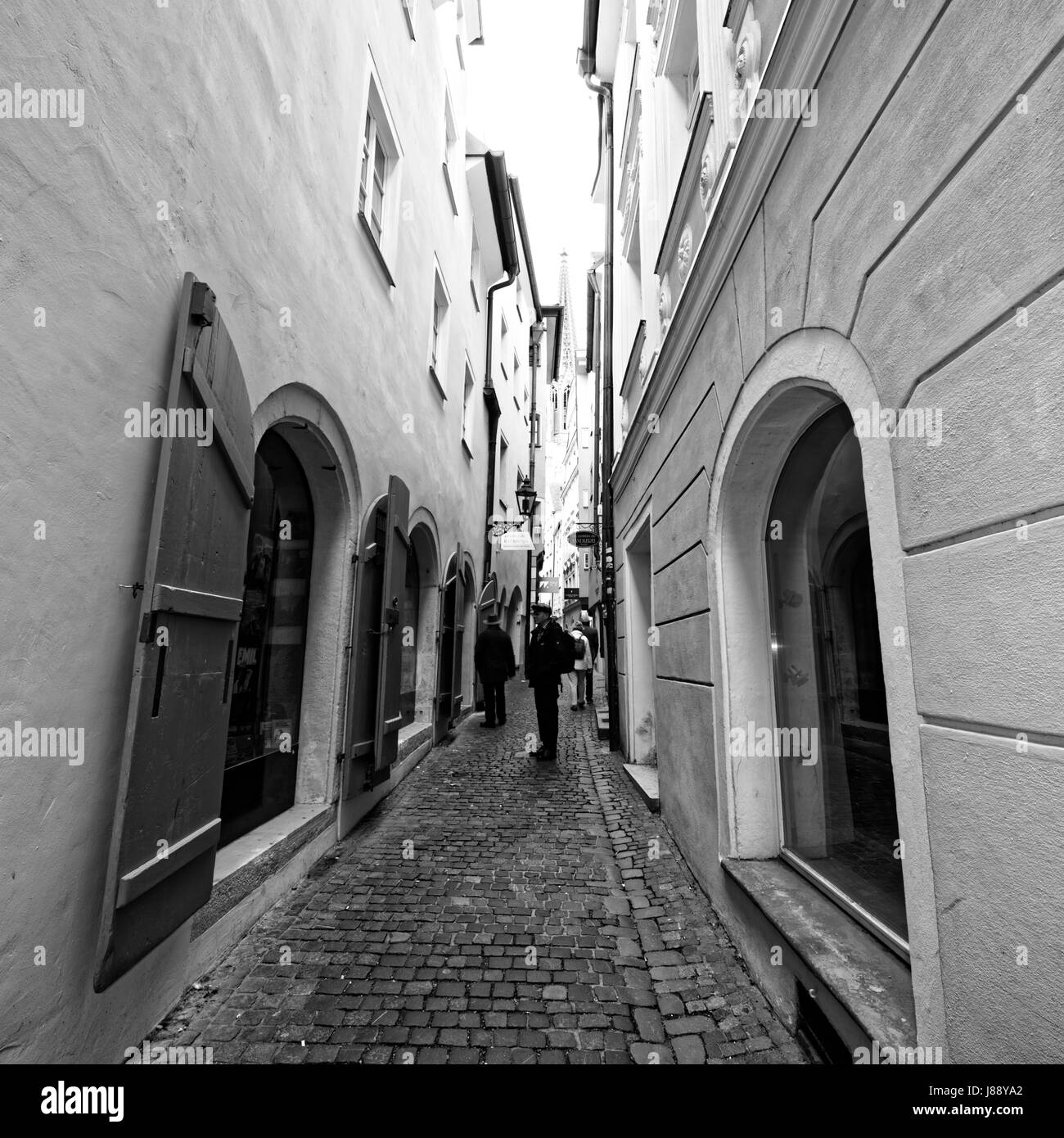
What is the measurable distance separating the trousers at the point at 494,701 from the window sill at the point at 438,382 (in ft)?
13.9

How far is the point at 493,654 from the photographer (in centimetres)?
910

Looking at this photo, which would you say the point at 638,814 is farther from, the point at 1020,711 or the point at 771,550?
the point at 1020,711

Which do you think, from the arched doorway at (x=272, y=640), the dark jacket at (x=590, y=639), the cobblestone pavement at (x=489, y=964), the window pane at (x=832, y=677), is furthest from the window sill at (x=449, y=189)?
the cobblestone pavement at (x=489, y=964)

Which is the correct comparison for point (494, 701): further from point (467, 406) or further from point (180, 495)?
point (180, 495)

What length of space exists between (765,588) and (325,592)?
122 inches

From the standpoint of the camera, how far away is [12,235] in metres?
1.70

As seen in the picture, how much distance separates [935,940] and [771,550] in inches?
79.9

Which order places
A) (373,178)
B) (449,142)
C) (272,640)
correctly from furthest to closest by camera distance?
(449,142), (373,178), (272,640)

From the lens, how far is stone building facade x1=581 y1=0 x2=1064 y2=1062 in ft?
4.35

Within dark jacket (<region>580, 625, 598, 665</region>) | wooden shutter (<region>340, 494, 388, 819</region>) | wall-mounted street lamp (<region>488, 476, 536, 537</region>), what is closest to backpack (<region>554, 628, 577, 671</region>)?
wooden shutter (<region>340, 494, 388, 819</region>)

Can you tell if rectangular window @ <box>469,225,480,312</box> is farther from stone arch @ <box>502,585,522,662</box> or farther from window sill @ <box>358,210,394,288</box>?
stone arch @ <box>502,585,522,662</box>

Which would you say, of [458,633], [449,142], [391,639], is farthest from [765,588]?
[449,142]

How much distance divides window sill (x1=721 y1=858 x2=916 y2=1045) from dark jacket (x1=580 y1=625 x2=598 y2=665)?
8.97m
